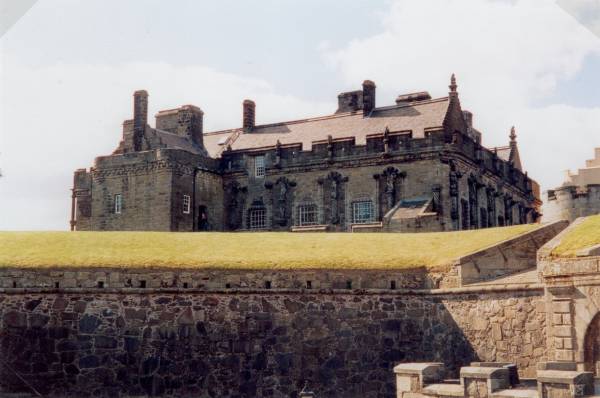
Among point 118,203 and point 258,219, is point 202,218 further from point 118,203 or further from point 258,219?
point 118,203

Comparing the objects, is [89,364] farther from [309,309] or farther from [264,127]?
[264,127]

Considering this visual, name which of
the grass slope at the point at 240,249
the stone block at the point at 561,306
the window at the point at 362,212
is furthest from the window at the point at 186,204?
the stone block at the point at 561,306

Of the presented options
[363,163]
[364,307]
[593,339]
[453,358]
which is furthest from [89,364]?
[363,163]

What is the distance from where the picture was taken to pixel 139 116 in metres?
44.9

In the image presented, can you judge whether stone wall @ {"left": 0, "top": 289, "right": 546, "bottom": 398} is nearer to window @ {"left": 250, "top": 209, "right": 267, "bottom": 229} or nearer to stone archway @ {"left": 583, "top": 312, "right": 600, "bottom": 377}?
stone archway @ {"left": 583, "top": 312, "right": 600, "bottom": 377}

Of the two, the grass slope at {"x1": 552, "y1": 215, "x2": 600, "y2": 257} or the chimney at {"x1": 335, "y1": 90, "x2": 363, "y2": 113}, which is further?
the chimney at {"x1": 335, "y1": 90, "x2": 363, "y2": 113}

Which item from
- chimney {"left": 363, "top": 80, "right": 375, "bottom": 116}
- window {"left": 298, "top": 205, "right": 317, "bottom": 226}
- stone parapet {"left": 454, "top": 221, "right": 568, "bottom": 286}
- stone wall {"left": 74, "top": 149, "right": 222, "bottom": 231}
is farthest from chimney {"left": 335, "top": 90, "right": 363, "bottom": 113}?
stone parapet {"left": 454, "top": 221, "right": 568, "bottom": 286}

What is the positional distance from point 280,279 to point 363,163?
1955 cm

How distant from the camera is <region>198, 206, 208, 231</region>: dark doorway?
140ft

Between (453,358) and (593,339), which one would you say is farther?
(453,358)

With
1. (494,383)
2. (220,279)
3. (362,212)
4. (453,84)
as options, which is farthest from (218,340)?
(453,84)

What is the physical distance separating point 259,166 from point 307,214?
15.0 feet

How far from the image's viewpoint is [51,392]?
20.0 meters

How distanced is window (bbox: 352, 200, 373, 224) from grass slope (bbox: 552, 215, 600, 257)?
21.1 metres
